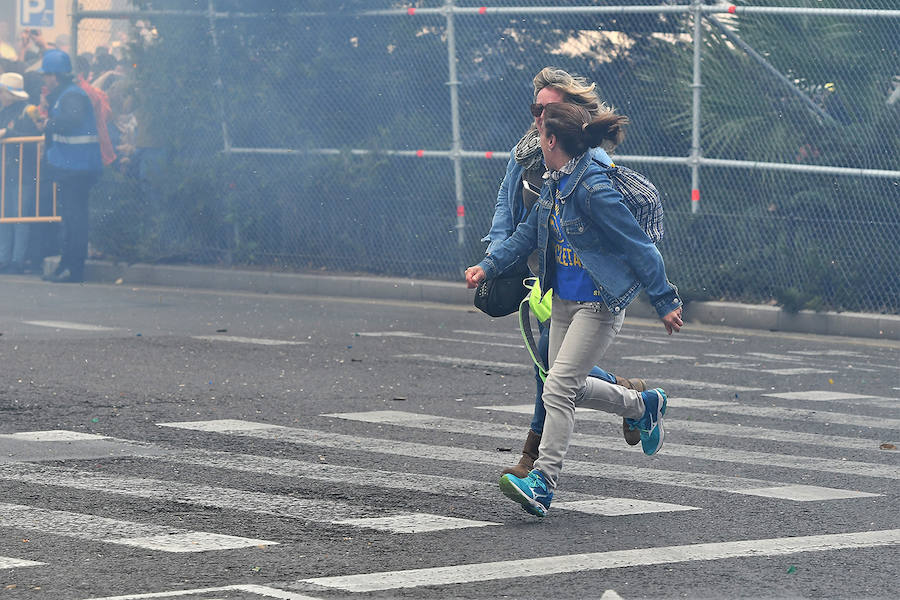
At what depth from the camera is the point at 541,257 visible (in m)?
6.79

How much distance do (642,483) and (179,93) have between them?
13.6 meters

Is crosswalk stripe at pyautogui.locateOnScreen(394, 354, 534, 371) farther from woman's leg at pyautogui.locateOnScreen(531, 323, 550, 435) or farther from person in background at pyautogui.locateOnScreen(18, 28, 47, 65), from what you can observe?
person in background at pyautogui.locateOnScreen(18, 28, 47, 65)

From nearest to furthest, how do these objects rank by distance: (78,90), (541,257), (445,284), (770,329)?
(541,257), (770,329), (445,284), (78,90)

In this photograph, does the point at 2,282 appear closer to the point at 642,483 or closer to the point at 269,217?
the point at 269,217

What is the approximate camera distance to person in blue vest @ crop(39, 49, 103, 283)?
19188 millimetres

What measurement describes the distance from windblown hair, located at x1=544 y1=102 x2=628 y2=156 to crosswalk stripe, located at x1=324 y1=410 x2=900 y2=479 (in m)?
2.03

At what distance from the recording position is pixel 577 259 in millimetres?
6754

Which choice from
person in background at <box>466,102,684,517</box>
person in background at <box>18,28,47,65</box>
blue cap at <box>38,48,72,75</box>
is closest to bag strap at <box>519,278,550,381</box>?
person in background at <box>466,102,684,517</box>

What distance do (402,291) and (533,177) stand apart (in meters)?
10.9

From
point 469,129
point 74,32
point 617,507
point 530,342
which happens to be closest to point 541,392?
point 530,342

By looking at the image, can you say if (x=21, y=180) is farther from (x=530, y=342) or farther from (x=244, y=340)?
(x=530, y=342)

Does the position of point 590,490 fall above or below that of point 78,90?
below

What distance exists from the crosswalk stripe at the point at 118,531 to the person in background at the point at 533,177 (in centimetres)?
135

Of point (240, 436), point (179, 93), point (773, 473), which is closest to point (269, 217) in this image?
point (179, 93)
